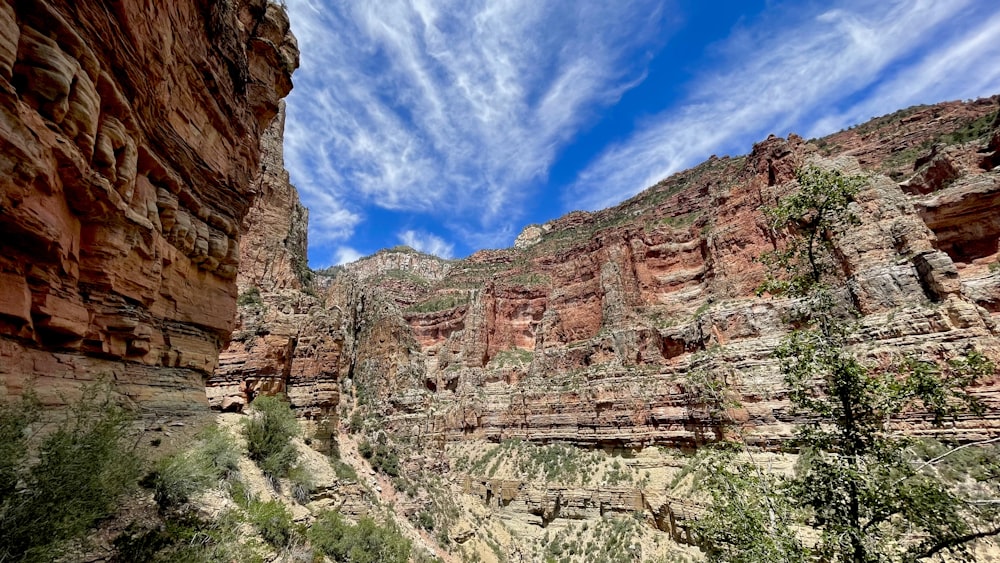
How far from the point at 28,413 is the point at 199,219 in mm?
5171

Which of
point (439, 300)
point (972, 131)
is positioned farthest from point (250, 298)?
point (972, 131)

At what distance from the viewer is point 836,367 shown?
18.2 feet

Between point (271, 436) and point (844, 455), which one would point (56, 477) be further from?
point (271, 436)

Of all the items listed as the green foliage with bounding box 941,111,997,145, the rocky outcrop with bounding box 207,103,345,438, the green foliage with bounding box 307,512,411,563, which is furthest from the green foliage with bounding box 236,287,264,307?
the green foliage with bounding box 941,111,997,145

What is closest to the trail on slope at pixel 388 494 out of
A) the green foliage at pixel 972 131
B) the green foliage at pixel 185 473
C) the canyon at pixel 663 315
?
the canyon at pixel 663 315

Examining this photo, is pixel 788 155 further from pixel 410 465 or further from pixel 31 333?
pixel 31 333

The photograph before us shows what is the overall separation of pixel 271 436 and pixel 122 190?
35.1 ft

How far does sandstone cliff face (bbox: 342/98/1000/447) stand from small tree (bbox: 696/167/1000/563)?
696 cm

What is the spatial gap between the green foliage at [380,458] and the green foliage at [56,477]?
22.3m

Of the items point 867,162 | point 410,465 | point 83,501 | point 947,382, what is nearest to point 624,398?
point 410,465

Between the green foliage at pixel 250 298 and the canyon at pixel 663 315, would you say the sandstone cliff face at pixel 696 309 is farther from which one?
the green foliage at pixel 250 298

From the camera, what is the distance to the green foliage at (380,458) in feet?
84.7

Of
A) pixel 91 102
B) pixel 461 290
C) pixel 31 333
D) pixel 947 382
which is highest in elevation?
pixel 461 290

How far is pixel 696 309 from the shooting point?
44.7 metres
